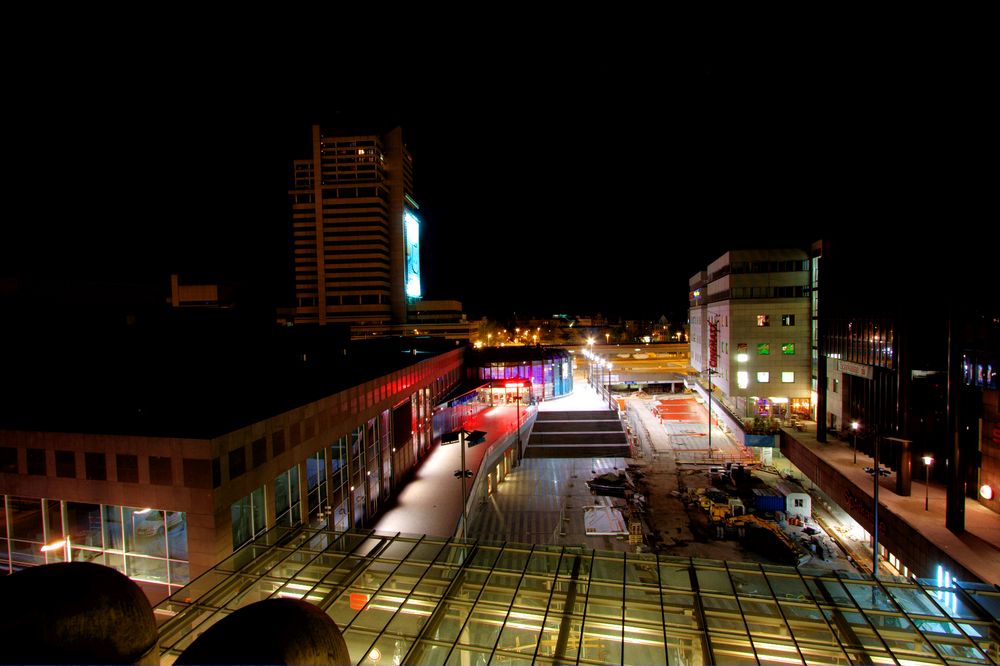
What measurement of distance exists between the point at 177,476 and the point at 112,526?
328 centimetres

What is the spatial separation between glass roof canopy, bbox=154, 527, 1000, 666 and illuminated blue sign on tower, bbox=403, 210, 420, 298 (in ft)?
324

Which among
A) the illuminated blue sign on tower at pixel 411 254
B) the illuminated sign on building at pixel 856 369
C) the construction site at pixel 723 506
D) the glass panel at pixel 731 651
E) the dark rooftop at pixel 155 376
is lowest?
the construction site at pixel 723 506

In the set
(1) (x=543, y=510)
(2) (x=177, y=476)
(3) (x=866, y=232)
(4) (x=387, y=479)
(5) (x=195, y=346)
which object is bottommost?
(1) (x=543, y=510)

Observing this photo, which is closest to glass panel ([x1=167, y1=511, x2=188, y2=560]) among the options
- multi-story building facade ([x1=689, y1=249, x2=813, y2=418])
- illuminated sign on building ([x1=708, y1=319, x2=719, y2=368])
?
multi-story building facade ([x1=689, y1=249, x2=813, y2=418])

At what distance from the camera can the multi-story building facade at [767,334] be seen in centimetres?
4116

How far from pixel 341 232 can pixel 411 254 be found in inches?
690

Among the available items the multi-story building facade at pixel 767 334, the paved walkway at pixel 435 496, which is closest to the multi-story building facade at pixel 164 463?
the paved walkway at pixel 435 496

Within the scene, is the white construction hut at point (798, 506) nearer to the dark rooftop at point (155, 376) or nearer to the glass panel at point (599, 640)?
the glass panel at point (599, 640)

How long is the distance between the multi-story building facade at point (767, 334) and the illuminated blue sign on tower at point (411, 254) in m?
75.5

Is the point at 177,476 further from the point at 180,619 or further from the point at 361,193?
the point at 361,193

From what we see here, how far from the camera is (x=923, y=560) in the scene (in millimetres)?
18281

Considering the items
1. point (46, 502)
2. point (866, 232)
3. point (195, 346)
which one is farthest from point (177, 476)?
point (866, 232)

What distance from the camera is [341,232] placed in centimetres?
9794

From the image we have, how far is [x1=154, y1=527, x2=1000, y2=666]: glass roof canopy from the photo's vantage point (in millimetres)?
7625
